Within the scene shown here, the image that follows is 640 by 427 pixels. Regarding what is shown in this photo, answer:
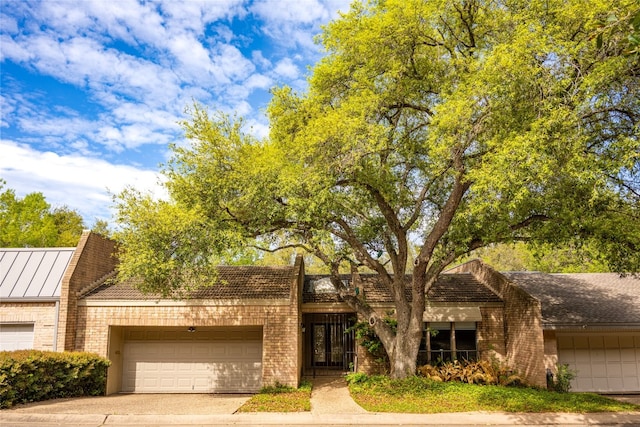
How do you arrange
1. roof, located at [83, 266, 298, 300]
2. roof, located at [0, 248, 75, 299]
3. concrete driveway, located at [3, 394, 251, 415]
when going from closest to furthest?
concrete driveway, located at [3, 394, 251, 415] → roof, located at [0, 248, 75, 299] → roof, located at [83, 266, 298, 300]

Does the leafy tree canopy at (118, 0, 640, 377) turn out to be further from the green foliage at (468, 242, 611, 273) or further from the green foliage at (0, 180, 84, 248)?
the green foliage at (0, 180, 84, 248)

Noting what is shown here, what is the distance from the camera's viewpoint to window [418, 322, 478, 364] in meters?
16.8

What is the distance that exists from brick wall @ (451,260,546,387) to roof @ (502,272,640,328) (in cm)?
97

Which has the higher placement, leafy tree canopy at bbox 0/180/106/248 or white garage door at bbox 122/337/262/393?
leafy tree canopy at bbox 0/180/106/248

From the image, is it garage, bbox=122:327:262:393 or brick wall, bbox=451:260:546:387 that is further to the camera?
garage, bbox=122:327:262:393

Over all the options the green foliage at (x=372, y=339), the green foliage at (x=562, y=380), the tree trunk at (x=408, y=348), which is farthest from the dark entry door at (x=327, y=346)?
the green foliage at (x=562, y=380)

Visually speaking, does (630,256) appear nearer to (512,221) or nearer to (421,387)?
(512,221)

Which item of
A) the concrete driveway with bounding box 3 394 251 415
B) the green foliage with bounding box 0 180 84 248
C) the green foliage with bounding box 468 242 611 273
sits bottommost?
the concrete driveway with bounding box 3 394 251 415

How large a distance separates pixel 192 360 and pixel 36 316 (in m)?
5.34

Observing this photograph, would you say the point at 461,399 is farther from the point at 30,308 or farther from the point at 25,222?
the point at 25,222

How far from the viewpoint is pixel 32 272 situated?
53.6 ft

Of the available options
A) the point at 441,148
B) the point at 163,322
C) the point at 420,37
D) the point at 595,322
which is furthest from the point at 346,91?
the point at 595,322

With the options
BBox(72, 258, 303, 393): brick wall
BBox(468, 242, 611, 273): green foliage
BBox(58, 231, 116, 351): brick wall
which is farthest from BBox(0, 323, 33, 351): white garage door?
BBox(468, 242, 611, 273): green foliage

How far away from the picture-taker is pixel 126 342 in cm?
1680
